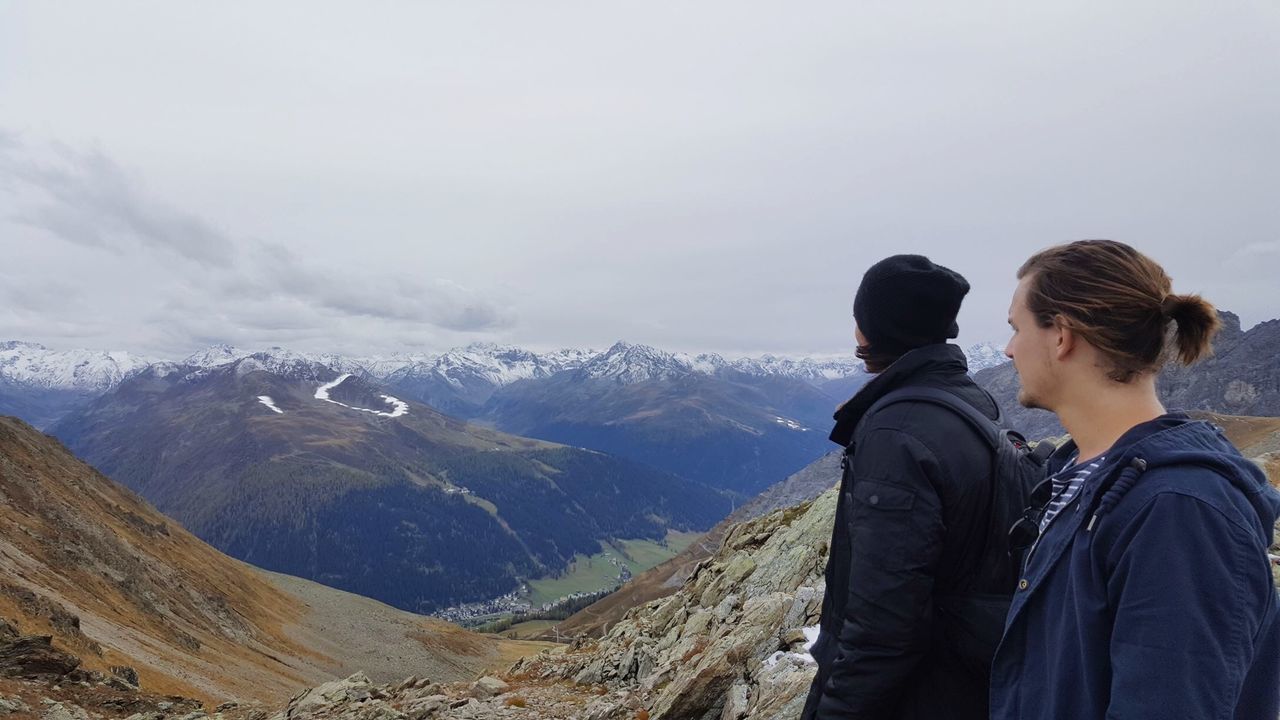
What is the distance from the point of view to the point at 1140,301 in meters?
3.22

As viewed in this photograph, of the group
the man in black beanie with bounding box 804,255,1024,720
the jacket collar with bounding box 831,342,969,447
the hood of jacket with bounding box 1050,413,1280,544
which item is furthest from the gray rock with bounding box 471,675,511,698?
the hood of jacket with bounding box 1050,413,1280,544

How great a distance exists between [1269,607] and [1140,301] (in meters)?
1.51

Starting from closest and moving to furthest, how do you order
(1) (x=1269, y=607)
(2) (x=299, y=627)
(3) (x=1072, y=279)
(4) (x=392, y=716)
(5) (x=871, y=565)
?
(1) (x=1269, y=607) → (3) (x=1072, y=279) → (5) (x=871, y=565) → (4) (x=392, y=716) → (2) (x=299, y=627)

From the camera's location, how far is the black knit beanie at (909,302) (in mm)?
4867

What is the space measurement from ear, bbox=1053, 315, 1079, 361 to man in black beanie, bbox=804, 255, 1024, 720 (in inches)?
38.8

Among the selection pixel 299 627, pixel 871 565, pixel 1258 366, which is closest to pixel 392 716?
pixel 871 565

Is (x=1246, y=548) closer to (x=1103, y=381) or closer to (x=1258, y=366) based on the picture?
(x=1103, y=381)

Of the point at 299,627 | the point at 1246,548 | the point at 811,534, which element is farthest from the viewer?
the point at 299,627

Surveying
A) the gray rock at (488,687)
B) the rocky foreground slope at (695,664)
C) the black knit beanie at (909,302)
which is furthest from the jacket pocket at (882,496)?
the gray rock at (488,687)

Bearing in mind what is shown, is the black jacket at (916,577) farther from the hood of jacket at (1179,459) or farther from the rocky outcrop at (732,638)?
the rocky outcrop at (732,638)

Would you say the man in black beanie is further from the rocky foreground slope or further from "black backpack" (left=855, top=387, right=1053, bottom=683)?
the rocky foreground slope

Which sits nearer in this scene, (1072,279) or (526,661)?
(1072,279)

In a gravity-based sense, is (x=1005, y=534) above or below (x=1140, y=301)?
below

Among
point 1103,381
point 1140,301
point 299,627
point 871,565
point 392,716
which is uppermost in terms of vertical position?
point 1140,301
